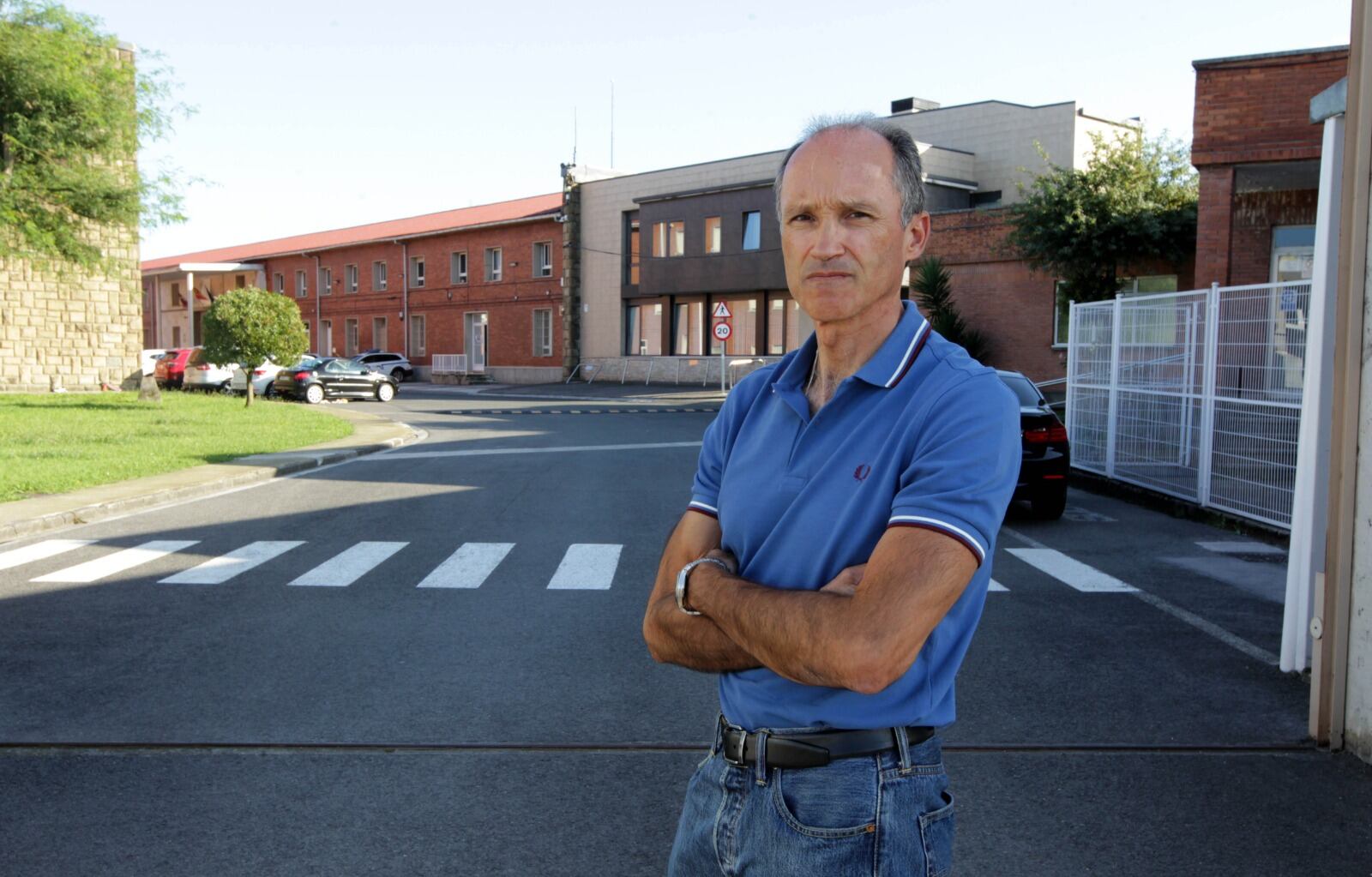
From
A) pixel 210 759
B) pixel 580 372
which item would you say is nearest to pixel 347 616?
pixel 210 759

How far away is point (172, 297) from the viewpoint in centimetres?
7119

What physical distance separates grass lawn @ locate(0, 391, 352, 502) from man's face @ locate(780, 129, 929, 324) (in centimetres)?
1359

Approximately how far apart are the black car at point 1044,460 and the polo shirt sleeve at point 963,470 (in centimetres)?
1073

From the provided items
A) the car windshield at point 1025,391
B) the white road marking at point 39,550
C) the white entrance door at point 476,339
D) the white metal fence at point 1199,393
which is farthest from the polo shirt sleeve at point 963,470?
the white entrance door at point 476,339

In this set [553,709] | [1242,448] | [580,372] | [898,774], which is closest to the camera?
[898,774]

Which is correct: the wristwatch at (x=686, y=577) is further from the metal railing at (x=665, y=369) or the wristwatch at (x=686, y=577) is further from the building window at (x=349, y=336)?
the building window at (x=349, y=336)

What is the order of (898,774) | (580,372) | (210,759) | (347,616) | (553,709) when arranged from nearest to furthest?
(898,774) < (210,759) < (553,709) < (347,616) < (580,372)

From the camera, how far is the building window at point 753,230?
43156 mm

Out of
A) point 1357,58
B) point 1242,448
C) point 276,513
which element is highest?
point 1357,58

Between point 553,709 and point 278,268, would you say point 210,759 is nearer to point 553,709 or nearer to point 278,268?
point 553,709

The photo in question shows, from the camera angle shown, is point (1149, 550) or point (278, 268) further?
point (278, 268)

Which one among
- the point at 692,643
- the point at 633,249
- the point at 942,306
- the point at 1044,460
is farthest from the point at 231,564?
the point at 633,249

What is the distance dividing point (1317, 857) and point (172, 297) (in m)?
75.3

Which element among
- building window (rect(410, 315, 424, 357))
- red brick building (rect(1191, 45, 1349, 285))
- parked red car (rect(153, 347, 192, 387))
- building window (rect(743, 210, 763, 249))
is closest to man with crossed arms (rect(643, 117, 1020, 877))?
red brick building (rect(1191, 45, 1349, 285))
